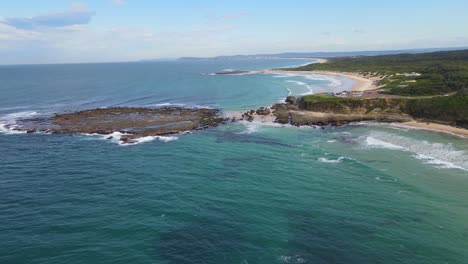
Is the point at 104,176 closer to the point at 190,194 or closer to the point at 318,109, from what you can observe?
the point at 190,194

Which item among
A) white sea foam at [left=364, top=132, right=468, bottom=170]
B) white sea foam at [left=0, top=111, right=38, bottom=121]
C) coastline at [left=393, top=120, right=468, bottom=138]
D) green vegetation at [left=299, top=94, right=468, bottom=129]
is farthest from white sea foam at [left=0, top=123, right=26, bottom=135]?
coastline at [left=393, top=120, right=468, bottom=138]

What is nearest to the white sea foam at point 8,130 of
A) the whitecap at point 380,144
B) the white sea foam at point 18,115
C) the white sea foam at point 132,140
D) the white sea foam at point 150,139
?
the white sea foam at point 18,115

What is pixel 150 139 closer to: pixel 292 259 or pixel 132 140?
pixel 132 140

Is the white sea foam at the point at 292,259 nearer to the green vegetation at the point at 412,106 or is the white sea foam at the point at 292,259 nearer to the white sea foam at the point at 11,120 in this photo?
the green vegetation at the point at 412,106

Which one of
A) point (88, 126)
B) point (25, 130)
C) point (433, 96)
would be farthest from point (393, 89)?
point (25, 130)

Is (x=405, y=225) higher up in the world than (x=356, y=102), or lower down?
lower down

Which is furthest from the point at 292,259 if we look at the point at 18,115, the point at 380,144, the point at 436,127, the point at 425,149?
the point at 18,115

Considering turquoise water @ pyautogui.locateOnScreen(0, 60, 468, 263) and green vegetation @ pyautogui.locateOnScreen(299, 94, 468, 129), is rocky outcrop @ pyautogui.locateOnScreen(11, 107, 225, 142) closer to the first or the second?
turquoise water @ pyautogui.locateOnScreen(0, 60, 468, 263)
